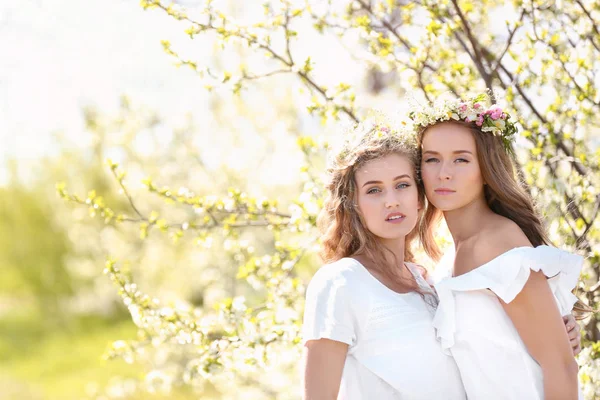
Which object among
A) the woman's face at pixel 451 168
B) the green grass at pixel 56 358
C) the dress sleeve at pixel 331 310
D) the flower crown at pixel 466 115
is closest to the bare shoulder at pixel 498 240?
the woman's face at pixel 451 168

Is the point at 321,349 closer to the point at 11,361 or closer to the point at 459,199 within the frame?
the point at 459,199

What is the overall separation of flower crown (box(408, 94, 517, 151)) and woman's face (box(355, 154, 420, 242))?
208 millimetres

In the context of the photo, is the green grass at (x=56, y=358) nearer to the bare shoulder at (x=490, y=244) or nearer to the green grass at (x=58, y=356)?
the green grass at (x=58, y=356)

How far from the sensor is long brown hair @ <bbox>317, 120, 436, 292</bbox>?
253 cm

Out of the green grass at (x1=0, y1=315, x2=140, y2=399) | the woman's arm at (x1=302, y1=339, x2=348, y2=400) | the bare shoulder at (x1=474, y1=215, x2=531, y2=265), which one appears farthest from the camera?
the green grass at (x1=0, y1=315, x2=140, y2=399)

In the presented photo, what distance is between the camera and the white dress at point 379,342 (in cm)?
230

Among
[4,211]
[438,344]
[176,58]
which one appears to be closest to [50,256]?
[4,211]

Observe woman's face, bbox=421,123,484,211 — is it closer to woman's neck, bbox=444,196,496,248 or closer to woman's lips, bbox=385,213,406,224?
woman's neck, bbox=444,196,496,248

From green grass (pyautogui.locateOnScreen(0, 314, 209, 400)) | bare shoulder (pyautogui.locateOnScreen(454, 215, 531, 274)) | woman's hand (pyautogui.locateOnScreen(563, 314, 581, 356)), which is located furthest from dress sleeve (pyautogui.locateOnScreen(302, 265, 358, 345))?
green grass (pyautogui.locateOnScreen(0, 314, 209, 400))

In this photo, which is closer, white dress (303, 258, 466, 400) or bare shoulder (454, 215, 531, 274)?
white dress (303, 258, 466, 400)

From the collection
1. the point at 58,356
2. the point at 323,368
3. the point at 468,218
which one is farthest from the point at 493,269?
the point at 58,356

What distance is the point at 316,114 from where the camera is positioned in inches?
145

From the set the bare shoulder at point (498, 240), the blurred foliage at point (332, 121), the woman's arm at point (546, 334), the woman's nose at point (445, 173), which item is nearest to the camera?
the woman's arm at point (546, 334)

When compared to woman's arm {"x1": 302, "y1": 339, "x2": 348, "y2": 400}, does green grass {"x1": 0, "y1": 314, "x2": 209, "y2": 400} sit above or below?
above
